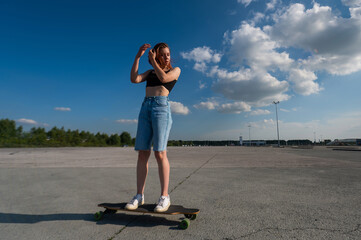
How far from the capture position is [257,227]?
6.66ft

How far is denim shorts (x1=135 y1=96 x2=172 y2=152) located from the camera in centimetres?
236

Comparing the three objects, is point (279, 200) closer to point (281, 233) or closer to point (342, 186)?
point (281, 233)

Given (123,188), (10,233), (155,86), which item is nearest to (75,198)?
(123,188)

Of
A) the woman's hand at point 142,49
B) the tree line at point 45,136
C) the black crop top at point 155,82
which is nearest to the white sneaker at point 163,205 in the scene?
the black crop top at point 155,82

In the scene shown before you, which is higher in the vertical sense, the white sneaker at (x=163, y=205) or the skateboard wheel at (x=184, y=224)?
the white sneaker at (x=163, y=205)

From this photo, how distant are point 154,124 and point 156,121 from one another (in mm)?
45

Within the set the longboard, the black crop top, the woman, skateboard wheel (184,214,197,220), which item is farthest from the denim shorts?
skateboard wheel (184,214,197,220)

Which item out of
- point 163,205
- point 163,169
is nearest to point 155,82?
point 163,169

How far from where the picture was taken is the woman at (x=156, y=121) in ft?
7.66

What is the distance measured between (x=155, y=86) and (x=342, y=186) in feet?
13.4

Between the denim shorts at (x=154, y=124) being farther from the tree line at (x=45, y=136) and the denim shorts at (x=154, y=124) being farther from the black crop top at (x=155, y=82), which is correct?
the tree line at (x=45, y=136)

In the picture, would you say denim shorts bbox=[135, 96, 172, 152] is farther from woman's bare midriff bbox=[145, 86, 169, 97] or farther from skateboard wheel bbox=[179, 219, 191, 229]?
skateboard wheel bbox=[179, 219, 191, 229]

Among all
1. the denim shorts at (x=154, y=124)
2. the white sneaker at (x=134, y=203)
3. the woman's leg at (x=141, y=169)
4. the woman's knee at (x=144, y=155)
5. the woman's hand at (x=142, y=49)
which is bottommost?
the white sneaker at (x=134, y=203)

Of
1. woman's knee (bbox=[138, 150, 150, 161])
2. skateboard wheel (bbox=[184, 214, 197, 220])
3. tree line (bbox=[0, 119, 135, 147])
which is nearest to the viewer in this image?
skateboard wheel (bbox=[184, 214, 197, 220])
